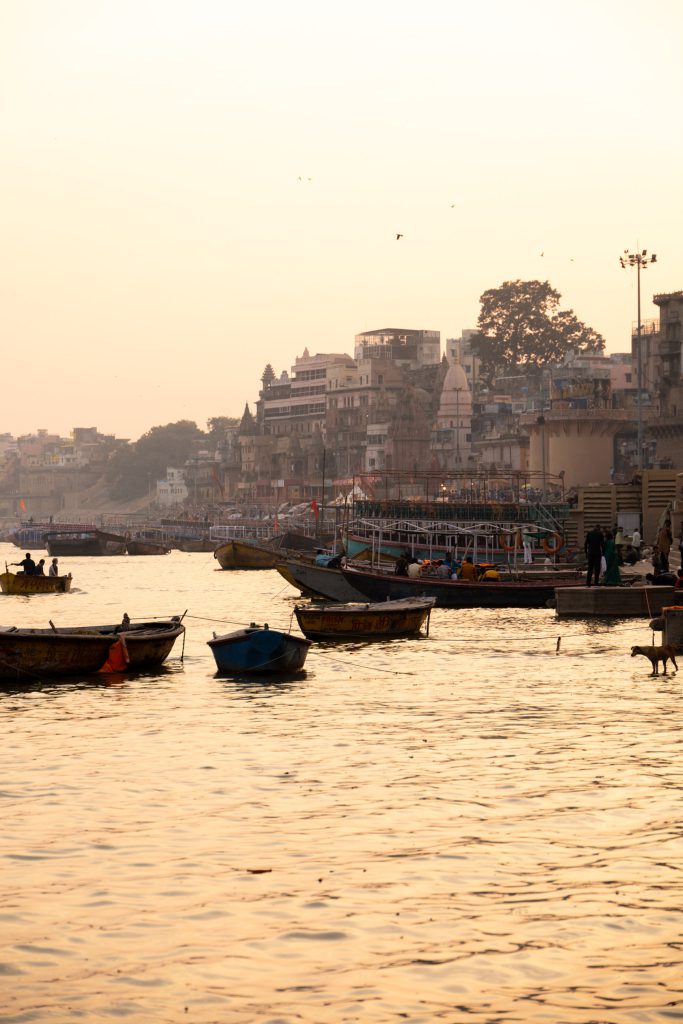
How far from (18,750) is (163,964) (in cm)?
996

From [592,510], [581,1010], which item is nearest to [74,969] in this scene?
[581,1010]

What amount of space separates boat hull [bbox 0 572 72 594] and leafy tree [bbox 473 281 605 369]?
9918 centimetres

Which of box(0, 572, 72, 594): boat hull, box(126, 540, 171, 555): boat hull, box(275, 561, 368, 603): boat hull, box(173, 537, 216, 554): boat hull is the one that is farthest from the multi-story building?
box(275, 561, 368, 603): boat hull

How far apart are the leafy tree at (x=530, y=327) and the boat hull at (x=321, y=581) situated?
111m

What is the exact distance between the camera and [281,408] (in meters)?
186

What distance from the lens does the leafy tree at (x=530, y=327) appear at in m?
155

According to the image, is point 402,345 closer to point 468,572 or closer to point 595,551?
point 468,572

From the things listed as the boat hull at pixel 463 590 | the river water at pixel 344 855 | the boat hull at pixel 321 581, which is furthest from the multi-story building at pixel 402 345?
the river water at pixel 344 855

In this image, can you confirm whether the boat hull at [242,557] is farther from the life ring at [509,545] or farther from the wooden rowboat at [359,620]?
the wooden rowboat at [359,620]

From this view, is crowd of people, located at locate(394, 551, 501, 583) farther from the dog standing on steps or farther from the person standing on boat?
the dog standing on steps

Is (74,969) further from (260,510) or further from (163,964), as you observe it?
(260,510)

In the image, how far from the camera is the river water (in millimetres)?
9312

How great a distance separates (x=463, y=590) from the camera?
44.3m

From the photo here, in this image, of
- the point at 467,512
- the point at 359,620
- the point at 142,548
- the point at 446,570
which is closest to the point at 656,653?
the point at 359,620
